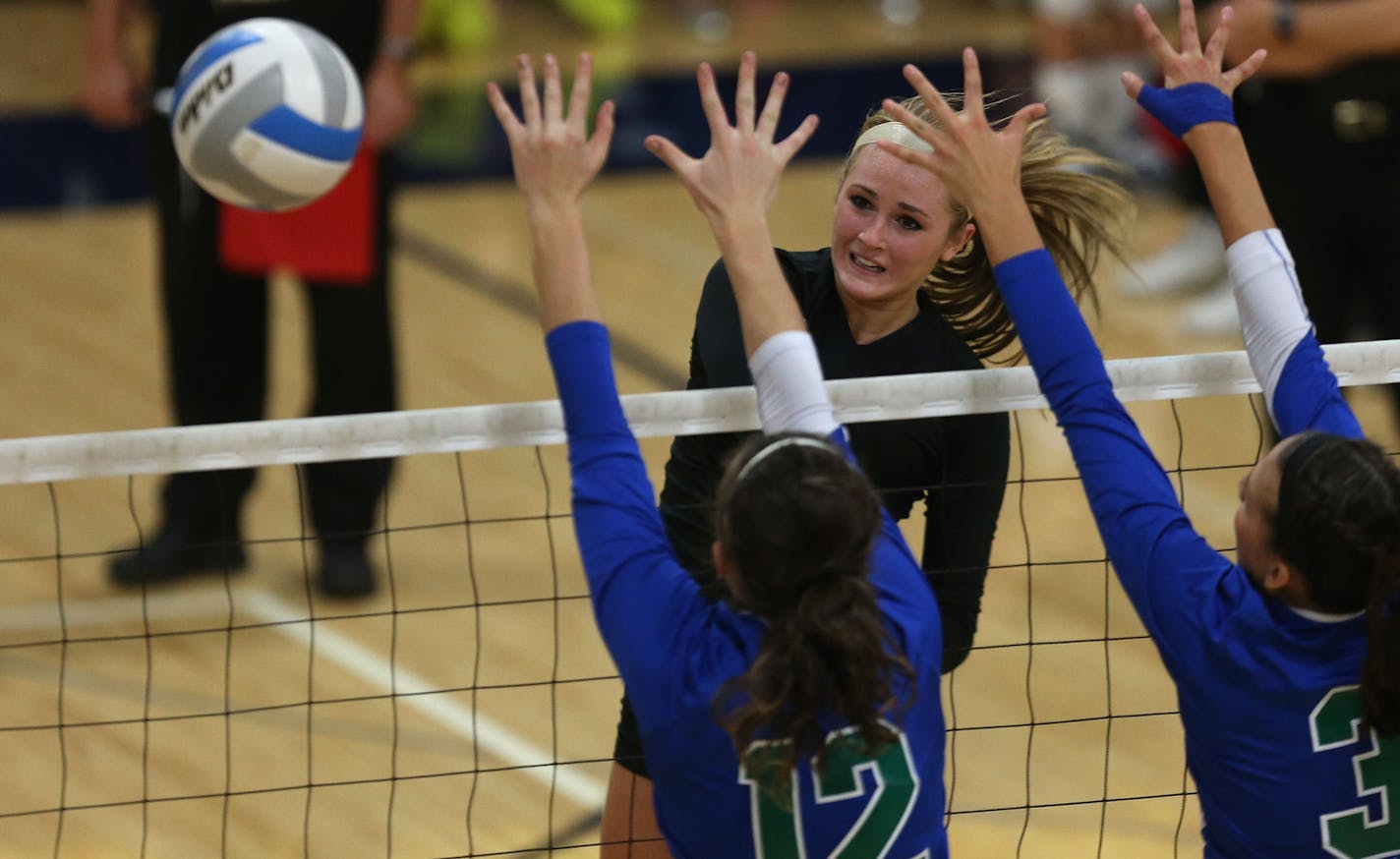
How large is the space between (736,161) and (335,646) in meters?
2.68

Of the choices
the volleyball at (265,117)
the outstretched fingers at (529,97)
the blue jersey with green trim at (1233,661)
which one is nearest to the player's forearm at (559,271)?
the outstretched fingers at (529,97)

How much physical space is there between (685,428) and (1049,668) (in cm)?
218

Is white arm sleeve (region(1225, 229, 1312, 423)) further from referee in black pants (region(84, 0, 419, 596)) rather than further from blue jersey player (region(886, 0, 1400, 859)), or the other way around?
referee in black pants (region(84, 0, 419, 596))

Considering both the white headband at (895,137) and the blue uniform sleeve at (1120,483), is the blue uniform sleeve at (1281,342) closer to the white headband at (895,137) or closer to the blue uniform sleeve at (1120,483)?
the blue uniform sleeve at (1120,483)

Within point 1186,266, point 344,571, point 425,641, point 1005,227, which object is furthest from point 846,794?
point 1186,266

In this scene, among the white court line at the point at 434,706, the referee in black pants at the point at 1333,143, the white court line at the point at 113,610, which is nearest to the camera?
the white court line at the point at 434,706

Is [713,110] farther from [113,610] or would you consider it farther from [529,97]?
[113,610]

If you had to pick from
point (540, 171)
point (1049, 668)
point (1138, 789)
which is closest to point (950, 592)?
point (540, 171)

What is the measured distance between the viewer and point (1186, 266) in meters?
6.98

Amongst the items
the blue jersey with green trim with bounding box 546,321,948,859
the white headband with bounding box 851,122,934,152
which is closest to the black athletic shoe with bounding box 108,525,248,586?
the white headband with bounding box 851,122,934,152

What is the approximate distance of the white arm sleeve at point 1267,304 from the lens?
2.26 meters

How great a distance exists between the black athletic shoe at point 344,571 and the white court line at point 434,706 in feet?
0.43

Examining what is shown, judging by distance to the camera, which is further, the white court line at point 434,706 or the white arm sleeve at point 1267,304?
the white court line at point 434,706

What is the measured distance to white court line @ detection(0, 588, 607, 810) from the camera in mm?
3960
